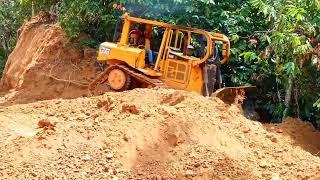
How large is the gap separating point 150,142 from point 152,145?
0.07m

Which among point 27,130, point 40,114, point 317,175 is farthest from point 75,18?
point 317,175

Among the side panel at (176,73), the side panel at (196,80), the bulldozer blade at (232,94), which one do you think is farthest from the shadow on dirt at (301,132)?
the side panel at (176,73)

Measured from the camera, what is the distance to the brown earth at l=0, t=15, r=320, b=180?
679cm

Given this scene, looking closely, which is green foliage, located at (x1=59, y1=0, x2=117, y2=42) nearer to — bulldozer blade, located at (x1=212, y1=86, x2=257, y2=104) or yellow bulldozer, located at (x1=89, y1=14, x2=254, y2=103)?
yellow bulldozer, located at (x1=89, y1=14, x2=254, y2=103)

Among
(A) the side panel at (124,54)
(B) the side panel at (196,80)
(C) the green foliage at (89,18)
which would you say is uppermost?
(C) the green foliage at (89,18)

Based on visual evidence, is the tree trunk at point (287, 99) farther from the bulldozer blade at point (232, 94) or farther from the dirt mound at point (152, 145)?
the dirt mound at point (152, 145)

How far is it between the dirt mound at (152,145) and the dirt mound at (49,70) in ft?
13.1

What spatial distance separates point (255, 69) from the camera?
1188cm

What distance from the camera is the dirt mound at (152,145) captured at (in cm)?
677

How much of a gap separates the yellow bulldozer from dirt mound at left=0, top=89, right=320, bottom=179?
1.55 m

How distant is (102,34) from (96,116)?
5.73 m

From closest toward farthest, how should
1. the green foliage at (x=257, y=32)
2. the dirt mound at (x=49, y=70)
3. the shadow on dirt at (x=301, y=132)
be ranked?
1. the shadow on dirt at (x=301, y=132)
2. the green foliage at (x=257, y=32)
3. the dirt mound at (x=49, y=70)

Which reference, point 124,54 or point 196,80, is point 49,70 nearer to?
point 124,54

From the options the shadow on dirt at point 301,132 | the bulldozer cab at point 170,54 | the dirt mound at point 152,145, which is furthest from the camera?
the bulldozer cab at point 170,54
